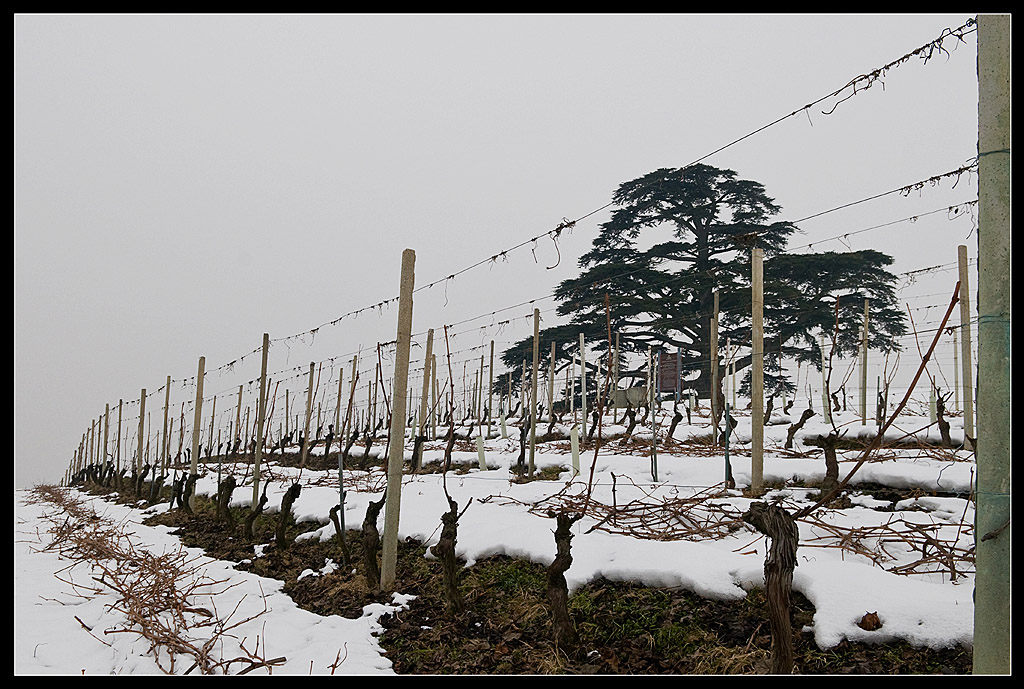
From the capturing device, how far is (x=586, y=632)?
159 inches

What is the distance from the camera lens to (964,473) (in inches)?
229

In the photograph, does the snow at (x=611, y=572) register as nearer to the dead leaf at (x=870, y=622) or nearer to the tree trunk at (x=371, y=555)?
the dead leaf at (x=870, y=622)

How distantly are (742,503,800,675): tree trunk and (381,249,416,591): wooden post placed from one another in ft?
10.4

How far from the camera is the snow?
3451 millimetres

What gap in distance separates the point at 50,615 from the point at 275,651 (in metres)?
2.19

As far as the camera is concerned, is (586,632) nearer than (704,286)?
Yes

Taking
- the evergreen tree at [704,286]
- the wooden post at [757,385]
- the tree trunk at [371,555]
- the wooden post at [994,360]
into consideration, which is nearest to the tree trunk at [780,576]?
the wooden post at [994,360]

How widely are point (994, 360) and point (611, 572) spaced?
2865 mm

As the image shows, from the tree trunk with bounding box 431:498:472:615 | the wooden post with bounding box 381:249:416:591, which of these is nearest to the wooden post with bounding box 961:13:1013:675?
the tree trunk with bounding box 431:498:472:615

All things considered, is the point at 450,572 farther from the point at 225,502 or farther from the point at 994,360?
the point at 225,502

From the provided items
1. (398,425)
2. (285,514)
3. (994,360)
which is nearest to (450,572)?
(398,425)

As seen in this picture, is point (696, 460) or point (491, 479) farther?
point (491, 479)

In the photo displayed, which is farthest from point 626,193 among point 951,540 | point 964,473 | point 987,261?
point 987,261
